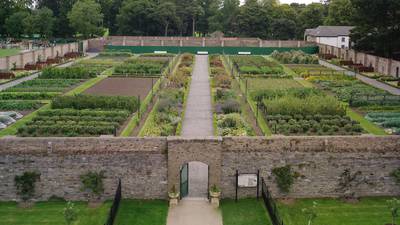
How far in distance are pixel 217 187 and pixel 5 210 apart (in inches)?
302

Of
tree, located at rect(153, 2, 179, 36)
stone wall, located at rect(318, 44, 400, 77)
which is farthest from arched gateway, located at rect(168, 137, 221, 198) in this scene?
tree, located at rect(153, 2, 179, 36)

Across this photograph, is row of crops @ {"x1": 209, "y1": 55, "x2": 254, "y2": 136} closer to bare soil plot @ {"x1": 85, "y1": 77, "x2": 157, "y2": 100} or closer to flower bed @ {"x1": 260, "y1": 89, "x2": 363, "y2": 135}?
flower bed @ {"x1": 260, "y1": 89, "x2": 363, "y2": 135}

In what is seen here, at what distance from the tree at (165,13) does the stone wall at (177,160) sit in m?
81.5

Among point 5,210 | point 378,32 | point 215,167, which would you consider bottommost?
point 5,210

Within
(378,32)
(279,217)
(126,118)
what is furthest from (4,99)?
(378,32)

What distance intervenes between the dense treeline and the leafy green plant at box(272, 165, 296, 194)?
6982 cm

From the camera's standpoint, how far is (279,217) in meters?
18.7

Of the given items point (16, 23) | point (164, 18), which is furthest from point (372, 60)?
point (16, 23)

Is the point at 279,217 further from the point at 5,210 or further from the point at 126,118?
the point at 126,118

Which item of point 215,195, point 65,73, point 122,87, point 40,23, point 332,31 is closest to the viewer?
point 215,195

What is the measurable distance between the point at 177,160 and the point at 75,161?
12.4 ft

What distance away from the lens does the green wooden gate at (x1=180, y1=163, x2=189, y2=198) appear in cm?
2056

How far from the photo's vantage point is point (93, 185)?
792 inches

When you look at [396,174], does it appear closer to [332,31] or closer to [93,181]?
[93,181]
